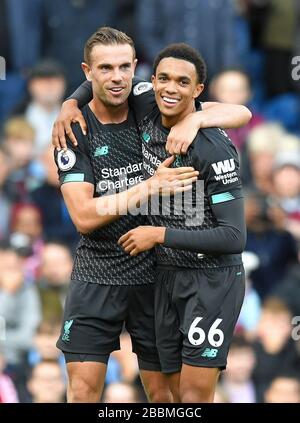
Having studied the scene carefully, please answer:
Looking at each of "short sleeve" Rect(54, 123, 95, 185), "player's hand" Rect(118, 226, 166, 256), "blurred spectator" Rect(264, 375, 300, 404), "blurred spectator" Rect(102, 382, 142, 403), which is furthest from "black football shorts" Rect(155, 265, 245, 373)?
"blurred spectator" Rect(264, 375, 300, 404)

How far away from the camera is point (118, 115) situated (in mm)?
7656

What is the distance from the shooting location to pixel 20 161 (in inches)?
464

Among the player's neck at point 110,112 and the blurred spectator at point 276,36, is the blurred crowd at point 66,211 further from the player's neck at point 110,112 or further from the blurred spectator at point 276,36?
the player's neck at point 110,112

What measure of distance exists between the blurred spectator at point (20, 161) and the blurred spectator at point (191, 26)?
4.41 feet

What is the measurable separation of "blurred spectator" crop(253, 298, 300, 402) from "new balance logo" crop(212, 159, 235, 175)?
332 centimetres

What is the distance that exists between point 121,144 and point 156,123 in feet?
0.78

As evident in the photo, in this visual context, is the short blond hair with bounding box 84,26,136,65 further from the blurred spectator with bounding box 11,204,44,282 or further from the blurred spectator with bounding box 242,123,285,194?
the blurred spectator with bounding box 242,123,285,194

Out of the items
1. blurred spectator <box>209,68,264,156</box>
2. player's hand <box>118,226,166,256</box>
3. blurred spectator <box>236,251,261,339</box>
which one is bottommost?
blurred spectator <box>236,251,261,339</box>

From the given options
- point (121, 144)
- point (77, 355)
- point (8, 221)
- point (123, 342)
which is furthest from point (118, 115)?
point (8, 221)

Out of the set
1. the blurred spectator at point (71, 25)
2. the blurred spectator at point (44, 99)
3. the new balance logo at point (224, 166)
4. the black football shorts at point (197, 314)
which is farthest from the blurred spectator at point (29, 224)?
the new balance logo at point (224, 166)

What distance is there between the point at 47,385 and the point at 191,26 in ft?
12.5

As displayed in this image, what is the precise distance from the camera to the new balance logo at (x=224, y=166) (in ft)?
23.7

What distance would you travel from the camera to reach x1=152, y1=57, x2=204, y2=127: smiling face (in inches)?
287

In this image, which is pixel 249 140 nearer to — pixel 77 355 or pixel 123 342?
pixel 123 342
